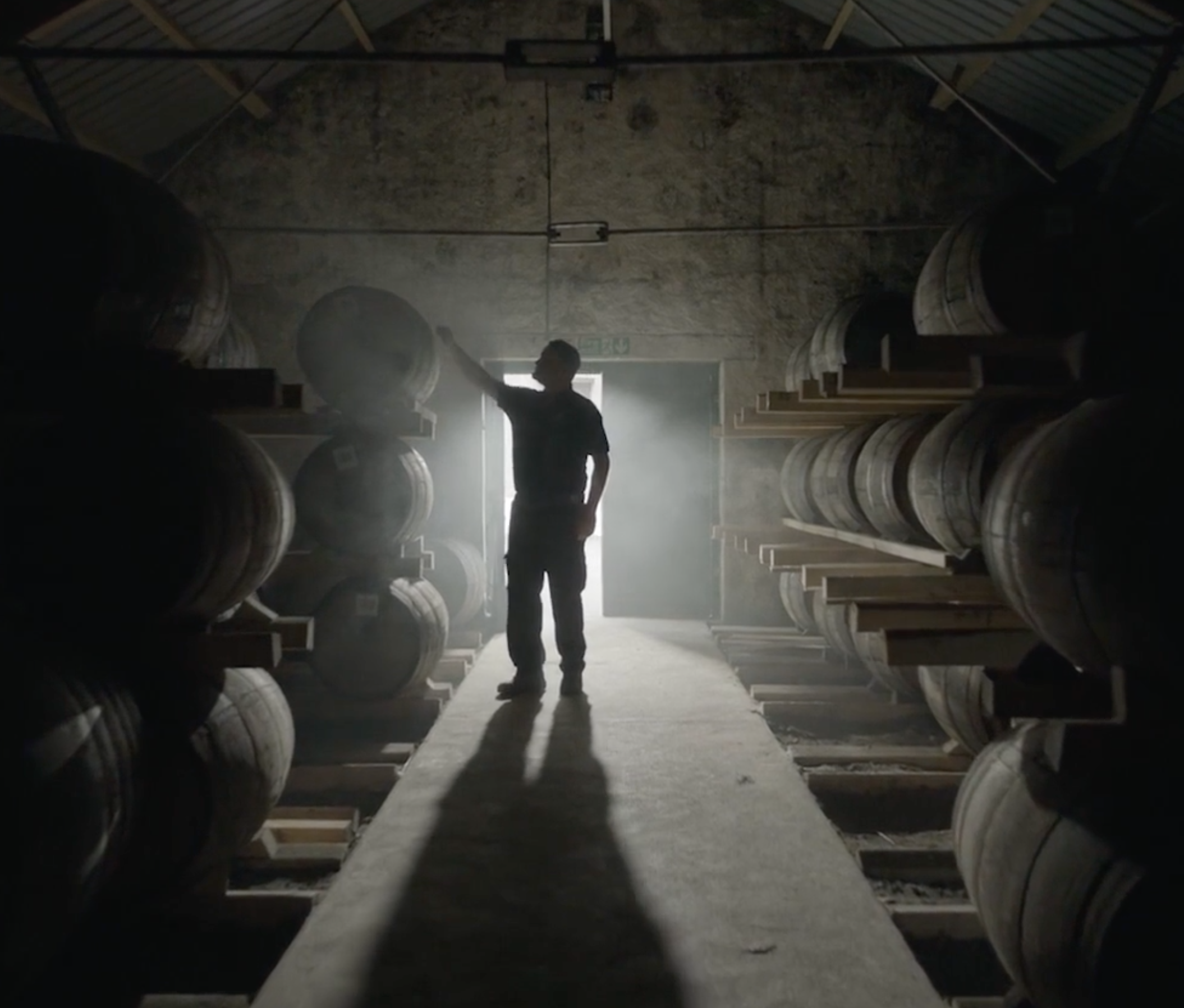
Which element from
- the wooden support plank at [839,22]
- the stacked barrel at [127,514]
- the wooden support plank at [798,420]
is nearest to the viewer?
the stacked barrel at [127,514]

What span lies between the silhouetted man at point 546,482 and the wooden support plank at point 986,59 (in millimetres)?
3897

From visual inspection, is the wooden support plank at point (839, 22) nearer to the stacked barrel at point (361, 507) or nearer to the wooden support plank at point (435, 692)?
the stacked barrel at point (361, 507)

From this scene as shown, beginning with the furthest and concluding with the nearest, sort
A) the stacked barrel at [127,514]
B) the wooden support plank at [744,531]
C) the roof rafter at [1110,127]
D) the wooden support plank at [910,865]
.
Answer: the wooden support plank at [744,531], the roof rafter at [1110,127], the wooden support plank at [910,865], the stacked barrel at [127,514]

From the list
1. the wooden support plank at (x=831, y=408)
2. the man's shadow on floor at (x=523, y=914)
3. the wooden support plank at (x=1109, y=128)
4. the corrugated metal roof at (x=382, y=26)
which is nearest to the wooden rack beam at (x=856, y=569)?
the wooden support plank at (x=831, y=408)

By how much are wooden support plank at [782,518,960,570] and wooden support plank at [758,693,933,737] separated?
1.03 meters

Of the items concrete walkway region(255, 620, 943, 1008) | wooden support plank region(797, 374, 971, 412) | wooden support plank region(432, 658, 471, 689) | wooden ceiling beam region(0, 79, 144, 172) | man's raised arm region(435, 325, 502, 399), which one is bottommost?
wooden support plank region(432, 658, 471, 689)

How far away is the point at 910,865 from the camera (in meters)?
3.60

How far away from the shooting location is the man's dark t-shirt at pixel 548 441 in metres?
4.55

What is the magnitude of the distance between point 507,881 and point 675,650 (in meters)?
4.06

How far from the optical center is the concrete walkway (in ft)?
A: 6.81

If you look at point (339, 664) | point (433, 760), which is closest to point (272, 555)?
point (433, 760)

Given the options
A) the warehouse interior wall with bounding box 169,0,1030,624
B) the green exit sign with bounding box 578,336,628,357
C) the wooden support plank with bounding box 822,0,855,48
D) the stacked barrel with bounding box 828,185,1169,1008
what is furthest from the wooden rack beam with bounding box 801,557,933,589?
the wooden support plank with bounding box 822,0,855,48

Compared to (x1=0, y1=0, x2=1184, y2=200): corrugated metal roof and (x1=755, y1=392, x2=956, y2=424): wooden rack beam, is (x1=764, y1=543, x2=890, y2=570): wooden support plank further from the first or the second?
(x1=0, y1=0, x2=1184, y2=200): corrugated metal roof

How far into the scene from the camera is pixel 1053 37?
6527 millimetres
